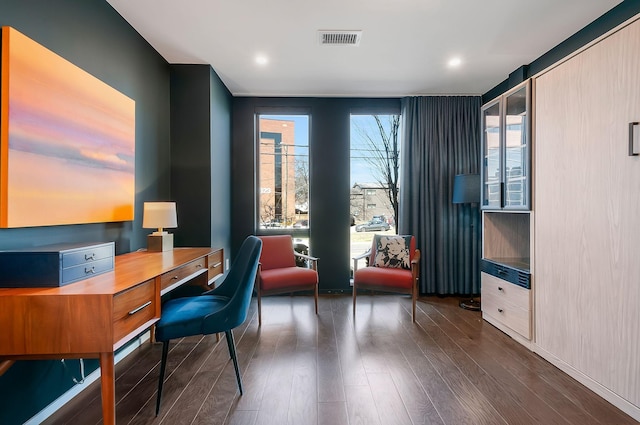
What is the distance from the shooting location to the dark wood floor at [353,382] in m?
1.68

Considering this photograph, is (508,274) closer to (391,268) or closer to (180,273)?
(391,268)

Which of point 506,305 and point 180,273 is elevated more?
point 180,273

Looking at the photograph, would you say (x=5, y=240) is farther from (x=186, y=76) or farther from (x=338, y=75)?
(x=338, y=75)

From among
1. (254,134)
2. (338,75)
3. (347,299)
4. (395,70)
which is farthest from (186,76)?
(347,299)

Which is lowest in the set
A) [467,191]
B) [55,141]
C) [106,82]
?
[467,191]

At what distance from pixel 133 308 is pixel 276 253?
224 cm

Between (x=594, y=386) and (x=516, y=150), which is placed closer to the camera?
(x=594, y=386)

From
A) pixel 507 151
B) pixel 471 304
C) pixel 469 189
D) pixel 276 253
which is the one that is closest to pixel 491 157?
pixel 507 151

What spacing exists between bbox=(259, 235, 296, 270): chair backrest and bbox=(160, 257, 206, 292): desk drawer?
1242 millimetres

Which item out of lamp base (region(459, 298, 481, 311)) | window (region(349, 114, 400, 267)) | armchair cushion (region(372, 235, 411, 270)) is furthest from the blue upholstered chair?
lamp base (region(459, 298, 481, 311))

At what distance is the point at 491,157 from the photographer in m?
3.06

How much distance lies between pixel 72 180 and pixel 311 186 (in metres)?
2.68

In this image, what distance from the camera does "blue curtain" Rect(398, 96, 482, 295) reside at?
3.94 m

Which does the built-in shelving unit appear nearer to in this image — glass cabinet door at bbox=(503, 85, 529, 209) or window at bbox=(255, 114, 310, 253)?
glass cabinet door at bbox=(503, 85, 529, 209)
